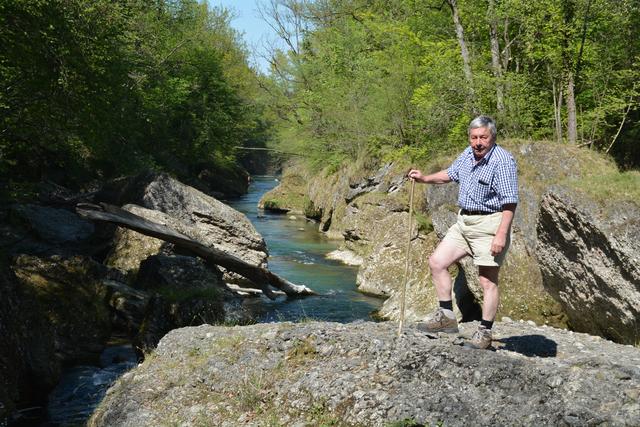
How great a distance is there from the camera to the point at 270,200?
45.1 m

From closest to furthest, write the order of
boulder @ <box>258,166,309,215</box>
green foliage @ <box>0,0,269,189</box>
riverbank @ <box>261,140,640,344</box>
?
riverbank @ <box>261,140,640,344</box> → green foliage @ <box>0,0,269,189</box> → boulder @ <box>258,166,309,215</box>

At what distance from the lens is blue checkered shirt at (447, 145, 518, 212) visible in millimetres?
6473

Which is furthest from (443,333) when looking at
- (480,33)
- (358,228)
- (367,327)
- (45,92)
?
(480,33)

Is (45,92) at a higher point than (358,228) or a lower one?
higher

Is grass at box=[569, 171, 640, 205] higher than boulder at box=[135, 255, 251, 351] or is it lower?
higher

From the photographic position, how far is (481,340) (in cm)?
663

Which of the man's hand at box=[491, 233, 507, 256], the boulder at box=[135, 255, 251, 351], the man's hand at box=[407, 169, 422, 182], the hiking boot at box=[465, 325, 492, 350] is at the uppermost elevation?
the man's hand at box=[407, 169, 422, 182]

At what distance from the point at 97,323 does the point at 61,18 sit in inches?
303

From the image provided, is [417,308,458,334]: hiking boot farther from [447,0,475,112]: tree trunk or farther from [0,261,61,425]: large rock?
[447,0,475,112]: tree trunk

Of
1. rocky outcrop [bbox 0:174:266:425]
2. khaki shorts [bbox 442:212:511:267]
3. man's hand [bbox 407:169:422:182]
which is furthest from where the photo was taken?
rocky outcrop [bbox 0:174:266:425]

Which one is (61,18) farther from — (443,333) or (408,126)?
(408,126)

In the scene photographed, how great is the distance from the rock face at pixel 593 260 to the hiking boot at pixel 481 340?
3.43m

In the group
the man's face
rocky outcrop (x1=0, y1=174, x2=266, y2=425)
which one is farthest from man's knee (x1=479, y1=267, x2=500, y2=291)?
rocky outcrop (x1=0, y1=174, x2=266, y2=425)

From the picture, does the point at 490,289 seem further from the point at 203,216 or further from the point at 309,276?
the point at 309,276
